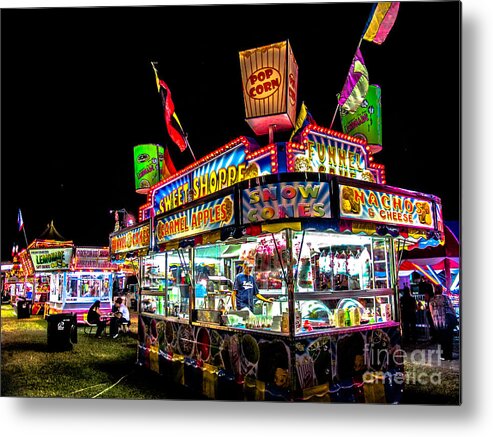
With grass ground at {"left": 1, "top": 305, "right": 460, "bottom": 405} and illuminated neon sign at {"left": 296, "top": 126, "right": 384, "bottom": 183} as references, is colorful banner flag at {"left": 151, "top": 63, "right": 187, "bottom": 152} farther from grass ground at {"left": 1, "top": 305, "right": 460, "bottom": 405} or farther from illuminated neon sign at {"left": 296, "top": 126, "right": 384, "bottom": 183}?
grass ground at {"left": 1, "top": 305, "right": 460, "bottom": 405}

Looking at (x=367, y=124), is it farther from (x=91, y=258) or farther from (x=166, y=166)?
(x=91, y=258)

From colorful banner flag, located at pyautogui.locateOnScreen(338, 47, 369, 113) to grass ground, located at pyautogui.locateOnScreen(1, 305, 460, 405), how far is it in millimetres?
3024

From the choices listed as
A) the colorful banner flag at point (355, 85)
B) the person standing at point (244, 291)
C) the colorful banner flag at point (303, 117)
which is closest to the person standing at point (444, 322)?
the person standing at point (244, 291)

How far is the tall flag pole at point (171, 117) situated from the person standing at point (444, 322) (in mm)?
3803

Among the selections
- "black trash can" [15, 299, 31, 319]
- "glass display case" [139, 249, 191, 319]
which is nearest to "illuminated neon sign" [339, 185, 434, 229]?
"glass display case" [139, 249, 191, 319]

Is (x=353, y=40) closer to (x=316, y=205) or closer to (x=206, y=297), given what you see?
(x=316, y=205)

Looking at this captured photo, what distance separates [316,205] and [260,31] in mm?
2163

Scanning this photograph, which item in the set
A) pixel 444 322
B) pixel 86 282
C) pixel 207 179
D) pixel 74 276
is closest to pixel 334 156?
pixel 207 179

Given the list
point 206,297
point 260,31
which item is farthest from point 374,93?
point 206,297

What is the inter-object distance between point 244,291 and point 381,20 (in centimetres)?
331

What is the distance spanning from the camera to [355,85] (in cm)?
520

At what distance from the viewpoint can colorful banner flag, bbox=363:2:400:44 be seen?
4.51 meters

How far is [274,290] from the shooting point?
538 centimetres

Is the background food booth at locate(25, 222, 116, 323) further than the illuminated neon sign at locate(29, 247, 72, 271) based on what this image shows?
Yes
